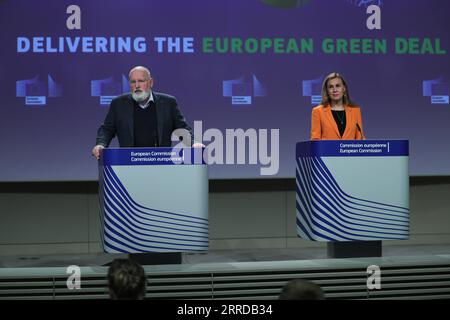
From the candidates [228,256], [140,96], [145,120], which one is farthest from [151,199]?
[228,256]

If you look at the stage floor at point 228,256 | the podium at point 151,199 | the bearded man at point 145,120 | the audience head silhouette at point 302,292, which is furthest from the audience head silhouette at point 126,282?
the stage floor at point 228,256

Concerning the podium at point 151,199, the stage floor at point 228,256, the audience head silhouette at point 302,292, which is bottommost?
the stage floor at point 228,256

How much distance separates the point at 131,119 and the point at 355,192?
4.92 ft

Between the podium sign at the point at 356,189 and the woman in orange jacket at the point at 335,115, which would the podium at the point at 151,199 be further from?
the woman in orange jacket at the point at 335,115

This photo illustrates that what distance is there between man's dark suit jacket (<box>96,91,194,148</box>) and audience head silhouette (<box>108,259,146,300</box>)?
7.19ft

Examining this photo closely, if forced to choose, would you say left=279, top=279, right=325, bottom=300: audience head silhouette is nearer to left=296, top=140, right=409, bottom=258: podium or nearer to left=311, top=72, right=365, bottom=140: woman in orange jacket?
left=296, top=140, right=409, bottom=258: podium

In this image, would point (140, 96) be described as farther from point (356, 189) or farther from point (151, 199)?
point (356, 189)

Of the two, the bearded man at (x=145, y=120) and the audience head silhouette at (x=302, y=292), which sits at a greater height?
the bearded man at (x=145, y=120)

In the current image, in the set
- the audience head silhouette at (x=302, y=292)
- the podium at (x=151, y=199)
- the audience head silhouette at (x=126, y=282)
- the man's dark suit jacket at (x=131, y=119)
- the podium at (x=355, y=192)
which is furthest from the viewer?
the man's dark suit jacket at (x=131, y=119)

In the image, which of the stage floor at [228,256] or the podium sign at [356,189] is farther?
the stage floor at [228,256]

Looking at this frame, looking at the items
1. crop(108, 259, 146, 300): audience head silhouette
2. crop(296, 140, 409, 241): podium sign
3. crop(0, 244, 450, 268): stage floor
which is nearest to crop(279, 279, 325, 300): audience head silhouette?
crop(108, 259, 146, 300): audience head silhouette

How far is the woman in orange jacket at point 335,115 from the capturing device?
4.89 meters

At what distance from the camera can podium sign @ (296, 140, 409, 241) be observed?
15.5ft

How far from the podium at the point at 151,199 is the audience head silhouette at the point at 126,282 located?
1.79 m
